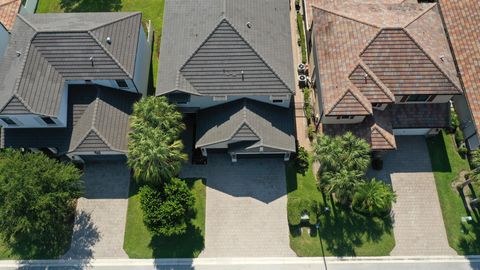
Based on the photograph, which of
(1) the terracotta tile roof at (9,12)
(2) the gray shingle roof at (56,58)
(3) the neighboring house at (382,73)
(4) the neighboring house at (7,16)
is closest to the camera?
(2) the gray shingle roof at (56,58)

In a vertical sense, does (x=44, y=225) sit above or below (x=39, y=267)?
above

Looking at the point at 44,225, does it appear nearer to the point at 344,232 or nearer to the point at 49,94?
the point at 49,94

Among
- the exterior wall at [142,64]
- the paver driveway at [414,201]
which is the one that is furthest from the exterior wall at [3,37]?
the paver driveway at [414,201]

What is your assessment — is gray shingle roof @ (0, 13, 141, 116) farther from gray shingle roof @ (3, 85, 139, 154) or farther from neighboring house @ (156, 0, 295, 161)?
neighboring house @ (156, 0, 295, 161)

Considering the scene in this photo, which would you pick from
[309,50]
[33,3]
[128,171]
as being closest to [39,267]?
[128,171]

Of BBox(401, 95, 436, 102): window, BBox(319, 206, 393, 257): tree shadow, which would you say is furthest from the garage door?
BBox(319, 206, 393, 257): tree shadow

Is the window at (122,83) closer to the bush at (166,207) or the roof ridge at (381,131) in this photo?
the bush at (166,207)
